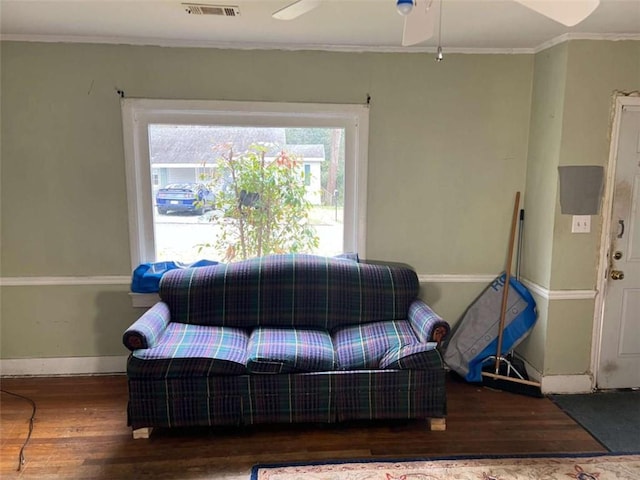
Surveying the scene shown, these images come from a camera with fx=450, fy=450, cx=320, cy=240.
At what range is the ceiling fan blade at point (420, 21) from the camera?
5.36ft

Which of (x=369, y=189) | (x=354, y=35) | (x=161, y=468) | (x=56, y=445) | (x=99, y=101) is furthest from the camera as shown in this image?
(x=369, y=189)

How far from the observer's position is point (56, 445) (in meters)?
2.44

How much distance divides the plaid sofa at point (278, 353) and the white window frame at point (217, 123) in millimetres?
514

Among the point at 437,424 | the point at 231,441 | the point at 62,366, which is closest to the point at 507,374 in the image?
the point at 437,424

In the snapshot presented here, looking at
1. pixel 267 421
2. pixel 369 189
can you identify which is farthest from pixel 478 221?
pixel 267 421

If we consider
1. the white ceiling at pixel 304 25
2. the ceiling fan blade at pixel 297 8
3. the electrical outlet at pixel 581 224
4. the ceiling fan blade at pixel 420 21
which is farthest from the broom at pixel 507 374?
the ceiling fan blade at pixel 297 8

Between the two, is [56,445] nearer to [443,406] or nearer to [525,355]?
[443,406]

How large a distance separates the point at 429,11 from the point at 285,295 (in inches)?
75.4

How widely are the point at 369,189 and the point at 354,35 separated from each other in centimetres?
103

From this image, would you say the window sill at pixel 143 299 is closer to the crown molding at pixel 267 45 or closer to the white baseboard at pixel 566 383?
the crown molding at pixel 267 45

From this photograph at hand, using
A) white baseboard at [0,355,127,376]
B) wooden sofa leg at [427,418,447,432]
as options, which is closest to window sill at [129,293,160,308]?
white baseboard at [0,355,127,376]

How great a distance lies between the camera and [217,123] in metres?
3.17

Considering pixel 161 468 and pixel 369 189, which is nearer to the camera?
pixel 161 468

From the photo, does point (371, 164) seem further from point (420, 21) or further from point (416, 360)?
point (420, 21)
